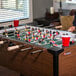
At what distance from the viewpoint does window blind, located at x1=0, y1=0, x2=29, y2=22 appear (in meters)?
5.31

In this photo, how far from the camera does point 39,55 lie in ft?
9.21

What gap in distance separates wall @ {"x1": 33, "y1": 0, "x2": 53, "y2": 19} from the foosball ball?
8.54ft

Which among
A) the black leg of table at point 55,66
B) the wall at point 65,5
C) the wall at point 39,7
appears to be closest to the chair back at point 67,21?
the wall at point 65,5

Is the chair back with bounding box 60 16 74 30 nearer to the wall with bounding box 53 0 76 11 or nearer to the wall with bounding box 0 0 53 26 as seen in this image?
the wall with bounding box 53 0 76 11

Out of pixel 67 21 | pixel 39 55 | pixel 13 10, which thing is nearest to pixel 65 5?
pixel 67 21

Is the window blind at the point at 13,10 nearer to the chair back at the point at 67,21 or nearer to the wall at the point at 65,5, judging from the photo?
the wall at the point at 65,5

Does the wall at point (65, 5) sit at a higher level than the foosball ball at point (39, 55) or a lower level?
higher

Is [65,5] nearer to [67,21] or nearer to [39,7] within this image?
[39,7]

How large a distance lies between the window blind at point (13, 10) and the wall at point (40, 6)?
279 mm

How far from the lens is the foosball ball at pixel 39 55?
2.67m

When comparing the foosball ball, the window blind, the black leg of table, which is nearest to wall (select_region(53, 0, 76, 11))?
the window blind

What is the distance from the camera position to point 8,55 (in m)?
3.22

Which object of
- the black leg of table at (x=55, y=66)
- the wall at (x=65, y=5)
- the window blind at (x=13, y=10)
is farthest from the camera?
the wall at (x=65, y=5)

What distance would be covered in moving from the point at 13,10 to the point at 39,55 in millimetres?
3034
